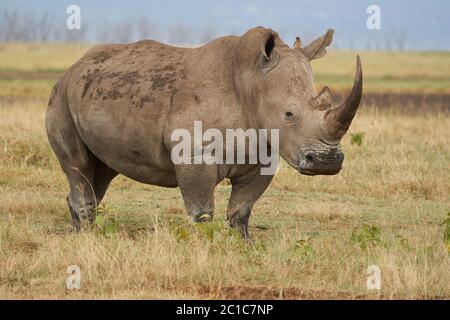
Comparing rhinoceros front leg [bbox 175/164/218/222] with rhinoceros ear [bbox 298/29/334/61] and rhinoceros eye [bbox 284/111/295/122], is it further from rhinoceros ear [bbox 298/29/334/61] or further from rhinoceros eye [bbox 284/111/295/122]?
rhinoceros ear [bbox 298/29/334/61]

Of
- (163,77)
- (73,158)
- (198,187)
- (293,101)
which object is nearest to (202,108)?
(163,77)

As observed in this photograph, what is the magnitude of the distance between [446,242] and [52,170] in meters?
6.41

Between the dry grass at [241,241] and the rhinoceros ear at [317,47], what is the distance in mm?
1610

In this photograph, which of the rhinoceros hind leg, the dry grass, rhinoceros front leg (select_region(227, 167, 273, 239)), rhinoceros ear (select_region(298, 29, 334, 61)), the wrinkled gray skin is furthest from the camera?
the rhinoceros hind leg

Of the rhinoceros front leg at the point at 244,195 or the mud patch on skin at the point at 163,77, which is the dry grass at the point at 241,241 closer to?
the rhinoceros front leg at the point at 244,195

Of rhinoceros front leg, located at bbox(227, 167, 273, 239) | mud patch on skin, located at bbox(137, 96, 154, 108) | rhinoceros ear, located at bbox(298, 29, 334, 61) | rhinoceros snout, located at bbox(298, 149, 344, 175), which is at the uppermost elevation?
rhinoceros ear, located at bbox(298, 29, 334, 61)

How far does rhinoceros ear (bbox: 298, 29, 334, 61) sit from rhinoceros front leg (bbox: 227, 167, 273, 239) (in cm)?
114

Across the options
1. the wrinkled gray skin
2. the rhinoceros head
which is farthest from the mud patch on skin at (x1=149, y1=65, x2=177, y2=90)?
the rhinoceros head

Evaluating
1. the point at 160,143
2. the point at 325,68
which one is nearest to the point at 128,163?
the point at 160,143

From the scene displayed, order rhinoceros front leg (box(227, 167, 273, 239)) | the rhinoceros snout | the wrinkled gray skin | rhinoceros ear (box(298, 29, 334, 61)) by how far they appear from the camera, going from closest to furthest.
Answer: the rhinoceros snout
the wrinkled gray skin
rhinoceros ear (box(298, 29, 334, 61))
rhinoceros front leg (box(227, 167, 273, 239))

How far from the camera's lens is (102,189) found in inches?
388

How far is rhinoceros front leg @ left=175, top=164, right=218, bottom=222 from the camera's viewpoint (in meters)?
8.32

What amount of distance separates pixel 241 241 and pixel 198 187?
2.29 feet

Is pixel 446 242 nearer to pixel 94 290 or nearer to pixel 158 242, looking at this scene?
pixel 158 242
